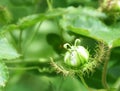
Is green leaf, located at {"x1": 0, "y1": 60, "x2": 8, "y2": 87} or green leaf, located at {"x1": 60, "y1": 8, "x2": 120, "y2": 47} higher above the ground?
green leaf, located at {"x1": 0, "y1": 60, "x2": 8, "y2": 87}

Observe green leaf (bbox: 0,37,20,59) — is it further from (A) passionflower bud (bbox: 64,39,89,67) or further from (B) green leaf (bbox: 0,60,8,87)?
(A) passionflower bud (bbox: 64,39,89,67)

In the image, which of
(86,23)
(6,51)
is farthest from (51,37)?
(6,51)

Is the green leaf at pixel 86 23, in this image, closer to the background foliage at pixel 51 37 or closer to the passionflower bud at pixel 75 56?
the background foliage at pixel 51 37

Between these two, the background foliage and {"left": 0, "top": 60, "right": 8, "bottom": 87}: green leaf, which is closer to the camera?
{"left": 0, "top": 60, "right": 8, "bottom": 87}: green leaf

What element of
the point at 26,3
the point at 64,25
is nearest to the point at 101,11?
the point at 64,25

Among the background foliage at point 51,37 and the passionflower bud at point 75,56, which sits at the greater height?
the passionflower bud at point 75,56

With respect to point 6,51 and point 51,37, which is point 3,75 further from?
point 51,37

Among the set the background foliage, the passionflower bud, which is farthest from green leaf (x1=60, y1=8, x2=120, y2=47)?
the passionflower bud

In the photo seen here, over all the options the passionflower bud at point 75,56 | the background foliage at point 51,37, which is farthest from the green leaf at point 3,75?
the passionflower bud at point 75,56

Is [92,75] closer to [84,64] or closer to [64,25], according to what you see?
[64,25]
